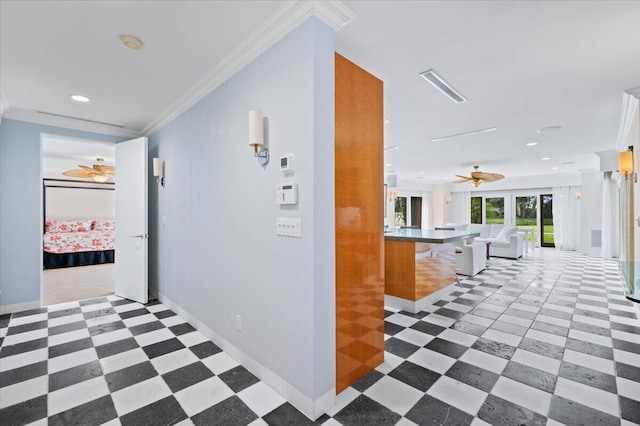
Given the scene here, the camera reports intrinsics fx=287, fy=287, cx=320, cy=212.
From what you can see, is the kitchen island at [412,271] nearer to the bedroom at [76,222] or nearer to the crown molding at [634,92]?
the crown molding at [634,92]

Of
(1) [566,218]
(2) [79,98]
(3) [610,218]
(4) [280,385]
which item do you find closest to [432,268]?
(4) [280,385]

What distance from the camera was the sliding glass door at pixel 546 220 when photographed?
10.3 m

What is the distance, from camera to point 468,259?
5.48 m

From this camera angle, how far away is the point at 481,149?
236 inches

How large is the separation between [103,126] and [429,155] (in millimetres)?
6259

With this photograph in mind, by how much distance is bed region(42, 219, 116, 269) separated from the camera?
655 centimetres

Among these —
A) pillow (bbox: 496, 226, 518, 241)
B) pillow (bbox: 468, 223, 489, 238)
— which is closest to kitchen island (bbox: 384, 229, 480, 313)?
pillow (bbox: 496, 226, 518, 241)

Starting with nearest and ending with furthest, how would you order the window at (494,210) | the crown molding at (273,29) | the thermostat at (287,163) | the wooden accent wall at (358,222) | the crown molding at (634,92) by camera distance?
the crown molding at (273,29) → the thermostat at (287,163) → the wooden accent wall at (358,222) → the crown molding at (634,92) → the window at (494,210)

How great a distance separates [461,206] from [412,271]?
10.0 metres

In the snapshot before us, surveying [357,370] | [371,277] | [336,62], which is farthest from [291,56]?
[357,370]

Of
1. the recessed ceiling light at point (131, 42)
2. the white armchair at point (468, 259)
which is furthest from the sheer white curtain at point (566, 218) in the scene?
the recessed ceiling light at point (131, 42)

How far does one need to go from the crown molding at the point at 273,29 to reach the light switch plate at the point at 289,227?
1.24m

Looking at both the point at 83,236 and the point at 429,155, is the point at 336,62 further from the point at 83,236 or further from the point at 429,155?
the point at 83,236

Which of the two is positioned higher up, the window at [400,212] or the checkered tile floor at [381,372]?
the window at [400,212]
